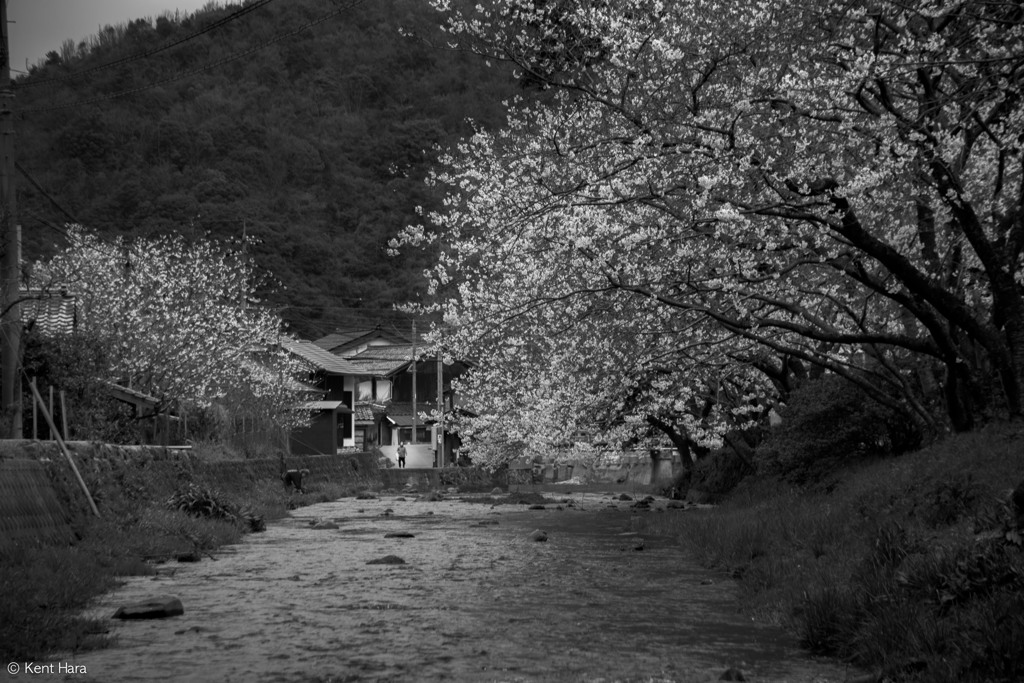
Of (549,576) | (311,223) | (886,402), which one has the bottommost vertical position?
(549,576)

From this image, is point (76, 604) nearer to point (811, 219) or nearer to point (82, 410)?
point (811, 219)

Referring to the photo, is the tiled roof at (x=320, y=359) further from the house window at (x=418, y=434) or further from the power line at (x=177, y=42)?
the power line at (x=177, y=42)

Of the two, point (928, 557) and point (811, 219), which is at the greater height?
point (811, 219)

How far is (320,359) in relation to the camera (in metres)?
71.1

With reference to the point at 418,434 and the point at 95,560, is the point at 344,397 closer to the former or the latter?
the point at 418,434

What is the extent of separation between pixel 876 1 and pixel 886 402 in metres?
8.55

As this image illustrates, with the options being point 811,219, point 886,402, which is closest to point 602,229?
point 811,219

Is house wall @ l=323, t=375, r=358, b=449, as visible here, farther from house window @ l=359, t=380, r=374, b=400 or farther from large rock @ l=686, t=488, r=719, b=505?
large rock @ l=686, t=488, r=719, b=505

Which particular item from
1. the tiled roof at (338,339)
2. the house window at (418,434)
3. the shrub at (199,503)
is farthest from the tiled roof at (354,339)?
the shrub at (199,503)

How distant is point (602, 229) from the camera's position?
17047mm

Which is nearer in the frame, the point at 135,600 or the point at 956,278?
the point at 135,600

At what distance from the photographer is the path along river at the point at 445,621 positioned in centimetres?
998

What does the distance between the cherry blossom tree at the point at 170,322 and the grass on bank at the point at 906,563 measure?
19720 mm

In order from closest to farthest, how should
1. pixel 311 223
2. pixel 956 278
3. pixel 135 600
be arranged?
pixel 135 600, pixel 956 278, pixel 311 223
